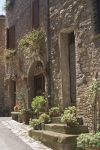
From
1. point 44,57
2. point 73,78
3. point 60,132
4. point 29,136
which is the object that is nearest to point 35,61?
point 44,57

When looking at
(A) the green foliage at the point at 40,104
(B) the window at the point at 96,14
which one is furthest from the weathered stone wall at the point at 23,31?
(B) the window at the point at 96,14

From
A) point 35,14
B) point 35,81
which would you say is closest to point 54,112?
point 35,81

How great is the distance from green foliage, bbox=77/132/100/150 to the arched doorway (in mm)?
7395

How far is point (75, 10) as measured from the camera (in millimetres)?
13125

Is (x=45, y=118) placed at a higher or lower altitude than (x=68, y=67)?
lower

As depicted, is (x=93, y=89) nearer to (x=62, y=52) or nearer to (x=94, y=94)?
(x=94, y=94)

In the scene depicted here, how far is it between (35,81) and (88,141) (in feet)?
29.1

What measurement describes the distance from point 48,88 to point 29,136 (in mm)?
2615

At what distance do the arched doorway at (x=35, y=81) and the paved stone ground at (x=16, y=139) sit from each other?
2313mm

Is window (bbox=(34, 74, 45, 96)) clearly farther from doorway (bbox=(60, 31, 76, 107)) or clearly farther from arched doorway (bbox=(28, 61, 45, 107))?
doorway (bbox=(60, 31, 76, 107))

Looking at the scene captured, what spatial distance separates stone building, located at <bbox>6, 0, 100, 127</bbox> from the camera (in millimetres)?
12039

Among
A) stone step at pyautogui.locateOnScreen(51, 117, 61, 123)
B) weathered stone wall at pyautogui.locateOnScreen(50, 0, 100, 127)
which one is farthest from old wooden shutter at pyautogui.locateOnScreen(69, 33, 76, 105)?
stone step at pyautogui.locateOnScreen(51, 117, 61, 123)

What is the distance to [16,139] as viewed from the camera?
12570 millimetres

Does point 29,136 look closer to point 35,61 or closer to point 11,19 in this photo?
point 35,61
